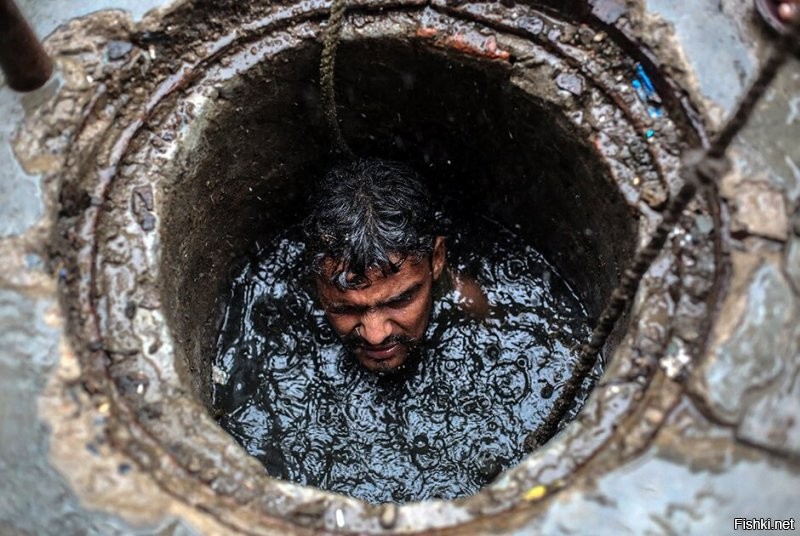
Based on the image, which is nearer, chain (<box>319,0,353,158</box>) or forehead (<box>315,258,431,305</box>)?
chain (<box>319,0,353,158</box>)

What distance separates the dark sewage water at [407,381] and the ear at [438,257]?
0.48ft

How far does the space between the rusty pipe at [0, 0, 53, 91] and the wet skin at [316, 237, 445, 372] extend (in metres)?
1.30

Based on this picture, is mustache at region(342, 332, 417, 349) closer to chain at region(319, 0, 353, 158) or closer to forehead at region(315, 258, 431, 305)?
forehead at region(315, 258, 431, 305)

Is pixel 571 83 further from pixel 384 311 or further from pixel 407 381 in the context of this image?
pixel 407 381

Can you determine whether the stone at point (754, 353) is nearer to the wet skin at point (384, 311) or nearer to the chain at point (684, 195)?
the chain at point (684, 195)

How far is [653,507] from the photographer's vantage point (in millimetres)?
2062

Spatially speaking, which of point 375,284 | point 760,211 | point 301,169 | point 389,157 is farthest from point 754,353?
point 301,169

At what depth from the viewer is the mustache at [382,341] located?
339cm

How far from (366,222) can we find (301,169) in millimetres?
591

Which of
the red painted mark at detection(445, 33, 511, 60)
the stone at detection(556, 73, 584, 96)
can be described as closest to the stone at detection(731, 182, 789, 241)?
the stone at detection(556, 73, 584, 96)

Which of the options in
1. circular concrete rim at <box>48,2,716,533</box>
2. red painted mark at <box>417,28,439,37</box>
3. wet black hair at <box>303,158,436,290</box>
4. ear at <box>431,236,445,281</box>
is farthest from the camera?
ear at <box>431,236,445,281</box>

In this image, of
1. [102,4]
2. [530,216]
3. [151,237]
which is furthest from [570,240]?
[102,4]

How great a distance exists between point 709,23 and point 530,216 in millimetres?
1337

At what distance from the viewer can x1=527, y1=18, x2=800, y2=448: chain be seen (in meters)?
1.76
